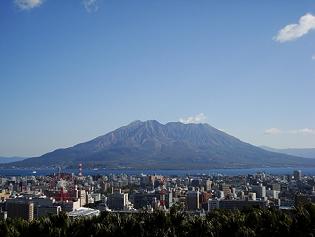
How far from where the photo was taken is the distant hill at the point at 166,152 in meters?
144

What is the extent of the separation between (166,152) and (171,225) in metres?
147

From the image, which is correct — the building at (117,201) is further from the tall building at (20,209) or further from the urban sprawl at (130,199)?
the tall building at (20,209)

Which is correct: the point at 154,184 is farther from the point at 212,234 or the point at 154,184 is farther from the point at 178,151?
the point at 178,151

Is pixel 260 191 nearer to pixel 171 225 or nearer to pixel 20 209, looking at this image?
pixel 20 209

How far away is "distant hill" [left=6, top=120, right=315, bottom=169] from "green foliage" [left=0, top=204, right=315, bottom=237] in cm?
12358

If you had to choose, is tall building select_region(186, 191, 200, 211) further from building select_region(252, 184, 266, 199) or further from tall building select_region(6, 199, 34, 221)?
tall building select_region(6, 199, 34, 221)

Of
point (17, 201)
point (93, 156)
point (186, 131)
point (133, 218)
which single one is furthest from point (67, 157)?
point (133, 218)

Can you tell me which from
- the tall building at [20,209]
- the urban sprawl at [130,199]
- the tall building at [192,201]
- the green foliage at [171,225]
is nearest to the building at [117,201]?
the urban sprawl at [130,199]

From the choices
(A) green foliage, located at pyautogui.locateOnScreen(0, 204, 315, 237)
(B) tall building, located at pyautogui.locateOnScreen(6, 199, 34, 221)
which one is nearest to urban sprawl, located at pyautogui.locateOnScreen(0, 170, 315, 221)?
(B) tall building, located at pyautogui.locateOnScreen(6, 199, 34, 221)

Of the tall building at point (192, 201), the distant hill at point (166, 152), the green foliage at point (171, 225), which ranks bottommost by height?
the tall building at point (192, 201)

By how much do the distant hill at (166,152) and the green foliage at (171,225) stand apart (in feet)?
405

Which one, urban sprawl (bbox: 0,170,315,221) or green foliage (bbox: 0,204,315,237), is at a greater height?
green foliage (bbox: 0,204,315,237)

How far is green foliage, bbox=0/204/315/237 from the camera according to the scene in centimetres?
983

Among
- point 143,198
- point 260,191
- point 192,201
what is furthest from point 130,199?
point 260,191
